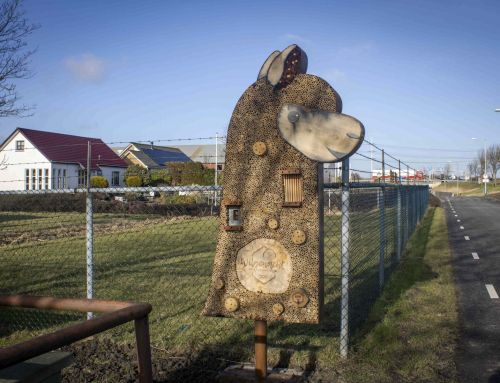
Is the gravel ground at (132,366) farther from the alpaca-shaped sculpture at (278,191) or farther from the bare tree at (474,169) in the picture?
the bare tree at (474,169)

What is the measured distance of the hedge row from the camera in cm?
1831

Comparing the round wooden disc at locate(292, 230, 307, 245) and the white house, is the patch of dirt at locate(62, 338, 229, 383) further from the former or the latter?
the white house

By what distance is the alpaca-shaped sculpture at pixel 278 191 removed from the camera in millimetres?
3877

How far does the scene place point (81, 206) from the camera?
2183 centimetres

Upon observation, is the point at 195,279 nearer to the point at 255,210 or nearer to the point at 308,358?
the point at 308,358

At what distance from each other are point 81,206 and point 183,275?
14.2m

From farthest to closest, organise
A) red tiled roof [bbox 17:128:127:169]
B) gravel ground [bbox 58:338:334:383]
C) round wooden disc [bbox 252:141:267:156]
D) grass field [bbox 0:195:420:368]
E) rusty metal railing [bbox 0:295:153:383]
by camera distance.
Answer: red tiled roof [bbox 17:128:127:169] → grass field [bbox 0:195:420:368] → gravel ground [bbox 58:338:334:383] → round wooden disc [bbox 252:141:267:156] → rusty metal railing [bbox 0:295:153:383]

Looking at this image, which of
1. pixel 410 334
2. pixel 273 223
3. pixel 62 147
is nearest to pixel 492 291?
Answer: pixel 410 334

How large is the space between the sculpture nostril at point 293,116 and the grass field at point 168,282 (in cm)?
228

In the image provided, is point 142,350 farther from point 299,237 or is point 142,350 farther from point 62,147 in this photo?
point 62,147

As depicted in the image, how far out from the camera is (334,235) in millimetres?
14609

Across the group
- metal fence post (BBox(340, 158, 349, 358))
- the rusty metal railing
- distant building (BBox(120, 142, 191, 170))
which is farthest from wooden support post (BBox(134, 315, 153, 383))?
distant building (BBox(120, 142, 191, 170))

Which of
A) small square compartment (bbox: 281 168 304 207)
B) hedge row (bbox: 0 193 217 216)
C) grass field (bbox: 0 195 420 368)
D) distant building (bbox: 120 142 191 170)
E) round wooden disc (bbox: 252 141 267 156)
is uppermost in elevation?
distant building (bbox: 120 142 191 170)

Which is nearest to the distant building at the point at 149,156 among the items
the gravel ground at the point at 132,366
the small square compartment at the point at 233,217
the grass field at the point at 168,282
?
the grass field at the point at 168,282
